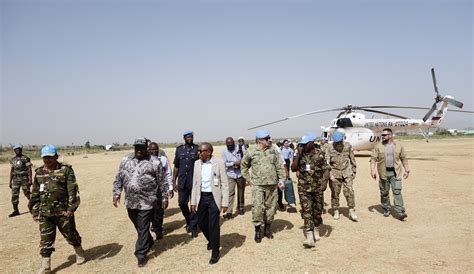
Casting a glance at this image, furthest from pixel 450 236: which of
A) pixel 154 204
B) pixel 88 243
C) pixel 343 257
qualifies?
pixel 88 243

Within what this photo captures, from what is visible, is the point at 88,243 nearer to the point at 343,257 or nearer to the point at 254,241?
the point at 254,241

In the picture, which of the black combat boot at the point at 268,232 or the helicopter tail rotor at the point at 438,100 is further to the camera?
the helicopter tail rotor at the point at 438,100

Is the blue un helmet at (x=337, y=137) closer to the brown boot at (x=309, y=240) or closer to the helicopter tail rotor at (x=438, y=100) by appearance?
the brown boot at (x=309, y=240)

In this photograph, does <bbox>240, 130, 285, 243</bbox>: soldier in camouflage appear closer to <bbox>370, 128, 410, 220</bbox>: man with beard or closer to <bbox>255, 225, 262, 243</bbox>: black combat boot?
<bbox>255, 225, 262, 243</bbox>: black combat boot

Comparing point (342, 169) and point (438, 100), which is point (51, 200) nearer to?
point (342, 169)

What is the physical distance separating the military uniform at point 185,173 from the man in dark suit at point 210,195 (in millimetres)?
1413

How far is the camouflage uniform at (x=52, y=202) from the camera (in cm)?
459

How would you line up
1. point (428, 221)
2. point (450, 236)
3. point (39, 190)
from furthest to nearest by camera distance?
point (428, 221) < point (450, 236) < point (39, 190)

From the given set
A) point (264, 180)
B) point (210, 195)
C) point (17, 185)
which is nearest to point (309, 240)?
point (264, 180)

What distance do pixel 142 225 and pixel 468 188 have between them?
1111 cm

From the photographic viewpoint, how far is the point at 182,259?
5039 millimetres

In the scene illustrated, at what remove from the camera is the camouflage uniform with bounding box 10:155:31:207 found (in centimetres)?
832

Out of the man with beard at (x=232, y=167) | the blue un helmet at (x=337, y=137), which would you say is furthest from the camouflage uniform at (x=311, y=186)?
the man with beard at (x=232, y=167)

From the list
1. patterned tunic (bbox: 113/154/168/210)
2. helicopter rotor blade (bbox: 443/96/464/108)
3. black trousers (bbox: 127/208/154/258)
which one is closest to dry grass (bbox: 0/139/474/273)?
black trousers (bbox: 127/208/154/258)
